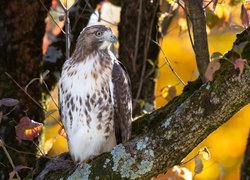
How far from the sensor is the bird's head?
6484 mm

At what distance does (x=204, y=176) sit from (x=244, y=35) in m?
6.68

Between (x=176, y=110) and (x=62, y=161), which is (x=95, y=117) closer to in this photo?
(x=62, y=161)

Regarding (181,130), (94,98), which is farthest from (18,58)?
(181,130)

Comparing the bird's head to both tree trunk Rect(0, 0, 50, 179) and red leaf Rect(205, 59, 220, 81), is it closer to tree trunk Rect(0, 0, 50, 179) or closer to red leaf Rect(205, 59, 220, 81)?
tree trunk Rect(0, 0, 50, 179)

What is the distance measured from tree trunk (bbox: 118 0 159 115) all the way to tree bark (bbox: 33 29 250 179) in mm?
2096

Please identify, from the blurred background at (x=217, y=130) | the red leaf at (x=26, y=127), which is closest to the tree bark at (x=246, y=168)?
the red leaf at (x=26, y=127)

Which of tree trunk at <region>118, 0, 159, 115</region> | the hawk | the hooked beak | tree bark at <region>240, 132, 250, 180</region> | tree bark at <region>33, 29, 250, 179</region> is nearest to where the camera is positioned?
tree bark at <region>33, 29, 250, 179</region>

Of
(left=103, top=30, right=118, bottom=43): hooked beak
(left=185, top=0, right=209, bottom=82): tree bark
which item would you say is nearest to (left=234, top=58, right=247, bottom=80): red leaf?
(left=185, top=0, right=209, bottom=82): tree bark

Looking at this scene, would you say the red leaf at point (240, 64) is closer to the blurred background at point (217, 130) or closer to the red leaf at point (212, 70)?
the red leaf at point (212, 70)

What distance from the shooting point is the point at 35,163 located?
6.81m

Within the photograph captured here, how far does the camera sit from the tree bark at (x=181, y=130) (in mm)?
5094

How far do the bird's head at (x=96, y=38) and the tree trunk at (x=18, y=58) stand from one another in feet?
2.60

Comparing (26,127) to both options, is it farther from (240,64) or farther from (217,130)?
(217,130)

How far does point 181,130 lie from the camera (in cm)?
526
